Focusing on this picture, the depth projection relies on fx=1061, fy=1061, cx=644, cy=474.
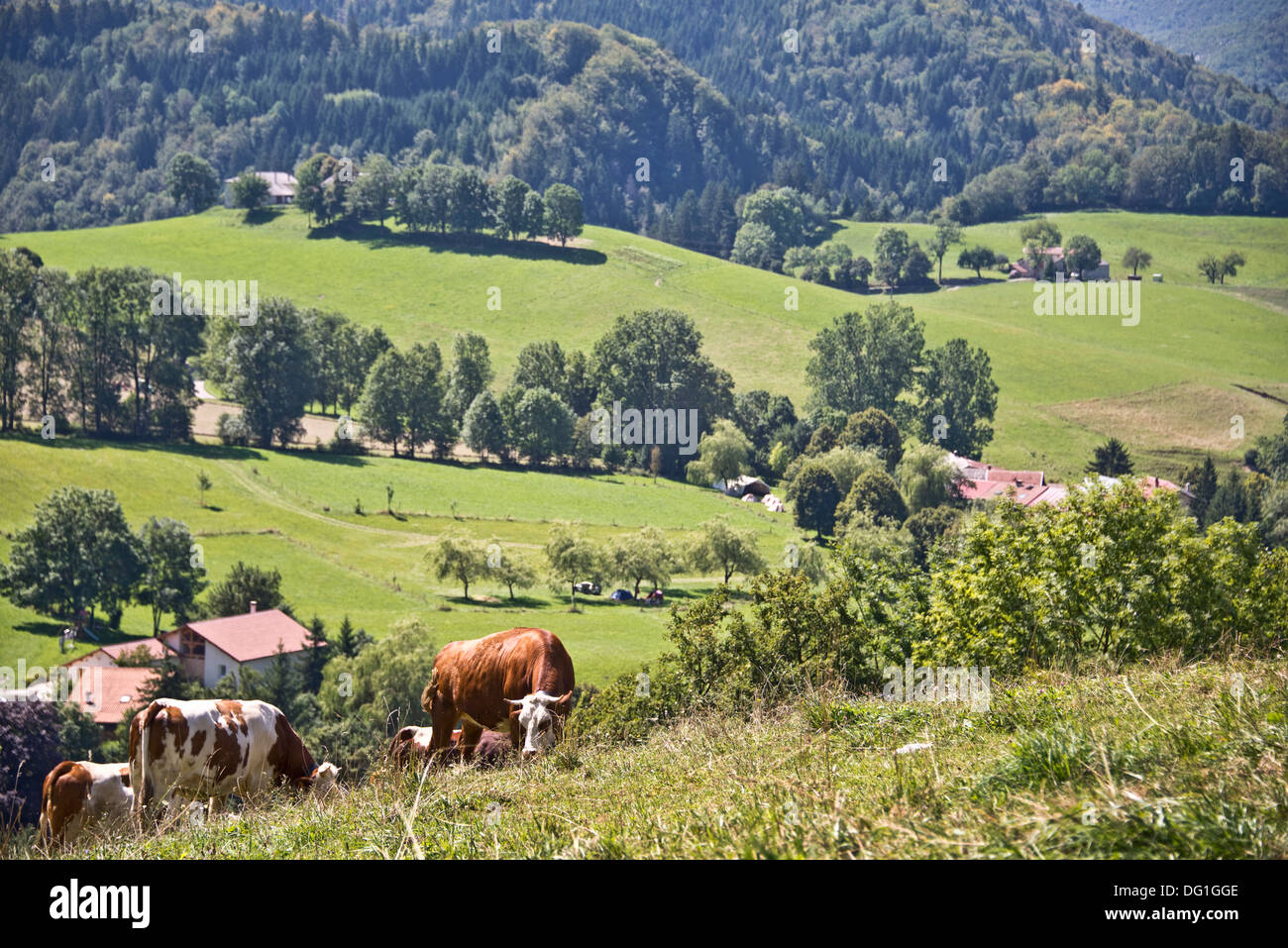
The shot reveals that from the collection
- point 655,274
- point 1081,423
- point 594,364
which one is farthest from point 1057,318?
point 594,364

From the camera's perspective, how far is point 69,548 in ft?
236

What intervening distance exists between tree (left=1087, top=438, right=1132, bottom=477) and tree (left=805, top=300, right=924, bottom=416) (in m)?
27.8

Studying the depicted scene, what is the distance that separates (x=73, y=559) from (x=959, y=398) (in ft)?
313

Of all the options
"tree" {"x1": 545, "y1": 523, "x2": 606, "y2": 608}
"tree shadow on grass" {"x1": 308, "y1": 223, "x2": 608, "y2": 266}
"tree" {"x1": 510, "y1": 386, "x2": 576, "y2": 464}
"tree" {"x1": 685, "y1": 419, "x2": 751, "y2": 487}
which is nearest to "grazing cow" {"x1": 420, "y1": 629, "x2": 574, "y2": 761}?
"tree" {"x1": 545, "y1": 523, "x2": 606, "y2": 608}

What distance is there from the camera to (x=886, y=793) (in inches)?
283

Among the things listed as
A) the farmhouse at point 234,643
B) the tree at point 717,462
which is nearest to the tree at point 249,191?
the tree at point 717,462

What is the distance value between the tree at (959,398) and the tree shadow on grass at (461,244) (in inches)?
2454

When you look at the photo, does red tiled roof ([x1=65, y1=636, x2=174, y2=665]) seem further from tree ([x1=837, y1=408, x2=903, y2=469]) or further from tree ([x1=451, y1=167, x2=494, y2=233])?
tree ([x1=451, y1=167, x2=494, y2=233])

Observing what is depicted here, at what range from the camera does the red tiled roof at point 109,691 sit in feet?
185

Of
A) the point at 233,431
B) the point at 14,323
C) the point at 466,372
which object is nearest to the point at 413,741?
the point at 233,431

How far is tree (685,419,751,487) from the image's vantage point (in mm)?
114062

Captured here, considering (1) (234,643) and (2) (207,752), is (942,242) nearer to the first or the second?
(1) (234,643)

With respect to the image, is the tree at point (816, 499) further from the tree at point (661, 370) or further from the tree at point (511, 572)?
the tree at point (511, 572)
